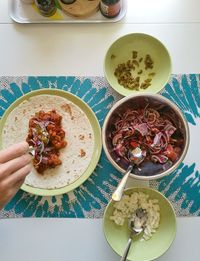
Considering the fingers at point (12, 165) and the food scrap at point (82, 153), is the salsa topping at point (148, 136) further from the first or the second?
the fingers at point (12, 165)

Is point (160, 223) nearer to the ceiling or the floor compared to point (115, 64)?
nearer to the floor

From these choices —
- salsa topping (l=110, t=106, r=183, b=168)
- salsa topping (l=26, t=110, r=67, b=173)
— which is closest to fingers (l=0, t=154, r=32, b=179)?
salsa topping (l=26, t=110, r=67, b=173)

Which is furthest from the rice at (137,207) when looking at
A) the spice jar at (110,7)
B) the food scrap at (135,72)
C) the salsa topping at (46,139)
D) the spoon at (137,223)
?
the spice jar at (110,7)

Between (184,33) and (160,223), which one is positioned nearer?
(160,223)

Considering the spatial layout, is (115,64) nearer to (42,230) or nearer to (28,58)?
(28,58)

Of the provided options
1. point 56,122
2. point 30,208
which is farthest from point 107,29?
point 30,208

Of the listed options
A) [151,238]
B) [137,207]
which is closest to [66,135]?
[137,207]
